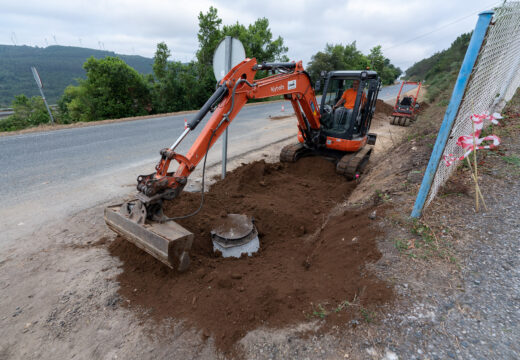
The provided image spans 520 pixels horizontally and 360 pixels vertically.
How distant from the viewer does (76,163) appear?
710 cm

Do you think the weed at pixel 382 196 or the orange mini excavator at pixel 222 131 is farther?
the weed at pixel 382 196

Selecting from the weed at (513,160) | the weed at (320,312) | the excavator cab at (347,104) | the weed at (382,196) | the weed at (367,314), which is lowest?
the weed at (320,312)

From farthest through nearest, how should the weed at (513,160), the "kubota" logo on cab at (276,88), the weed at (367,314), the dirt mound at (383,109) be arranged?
the dirt mound at (383,109) < the "kubota" logo on cab at (276,88) < the weed at (513,160) < the weed at (367,314)

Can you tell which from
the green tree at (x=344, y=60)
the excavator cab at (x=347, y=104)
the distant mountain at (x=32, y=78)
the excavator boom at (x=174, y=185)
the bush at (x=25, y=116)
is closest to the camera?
the excavator boom at (x=174, y=185)

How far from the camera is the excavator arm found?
2.94 meters

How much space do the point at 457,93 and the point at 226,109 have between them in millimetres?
2701

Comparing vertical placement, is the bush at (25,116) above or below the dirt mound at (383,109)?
below

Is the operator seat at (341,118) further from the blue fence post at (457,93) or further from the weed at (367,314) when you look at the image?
the weed at (367,314)

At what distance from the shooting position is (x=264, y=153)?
8.20 metres

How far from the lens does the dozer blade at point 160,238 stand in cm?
269

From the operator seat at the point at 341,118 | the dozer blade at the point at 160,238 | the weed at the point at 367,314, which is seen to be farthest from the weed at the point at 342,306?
the operator seat at the point at 341,118

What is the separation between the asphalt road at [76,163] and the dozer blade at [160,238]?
237cm

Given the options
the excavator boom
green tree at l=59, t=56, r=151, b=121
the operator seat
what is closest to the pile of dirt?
the excavator boom

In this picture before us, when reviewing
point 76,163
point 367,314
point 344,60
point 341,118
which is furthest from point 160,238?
point 344,60
